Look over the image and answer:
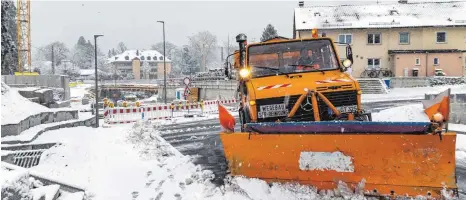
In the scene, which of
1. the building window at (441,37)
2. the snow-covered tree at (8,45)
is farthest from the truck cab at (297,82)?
the building window at (441,37)

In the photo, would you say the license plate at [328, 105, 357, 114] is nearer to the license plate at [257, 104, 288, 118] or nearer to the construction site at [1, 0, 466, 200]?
the construction site at [1, 0, 466, 200]

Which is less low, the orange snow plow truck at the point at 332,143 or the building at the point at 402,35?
the building at the point at 402,35

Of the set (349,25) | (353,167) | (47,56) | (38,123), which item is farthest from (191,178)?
(47,56)

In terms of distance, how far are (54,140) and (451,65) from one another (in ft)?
119

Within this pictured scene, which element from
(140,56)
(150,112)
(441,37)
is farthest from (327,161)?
(140,56)

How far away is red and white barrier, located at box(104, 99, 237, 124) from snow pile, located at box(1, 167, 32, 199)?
592 inches

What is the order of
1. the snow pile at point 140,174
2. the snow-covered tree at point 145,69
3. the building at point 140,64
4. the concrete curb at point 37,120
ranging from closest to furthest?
the snow pile at point 140,174 < the concrete curb at point 37,120 < the snow-covered tree at point 145,69 < the building at point 140,64

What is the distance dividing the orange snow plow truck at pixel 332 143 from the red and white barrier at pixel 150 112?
13248mm

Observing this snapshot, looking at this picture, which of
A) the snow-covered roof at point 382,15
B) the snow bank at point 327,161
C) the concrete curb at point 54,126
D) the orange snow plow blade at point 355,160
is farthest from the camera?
the snow-covered roof at point 382,15

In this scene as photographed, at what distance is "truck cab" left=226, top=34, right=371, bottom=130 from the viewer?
7.04 m

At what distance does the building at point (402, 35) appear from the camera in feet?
125

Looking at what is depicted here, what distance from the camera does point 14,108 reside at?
1271 centimetres

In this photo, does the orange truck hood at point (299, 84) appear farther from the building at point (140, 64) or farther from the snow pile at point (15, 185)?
the building at point (140, 64)

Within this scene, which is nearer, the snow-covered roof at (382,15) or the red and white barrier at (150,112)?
the red and white barrier at (150,112)
